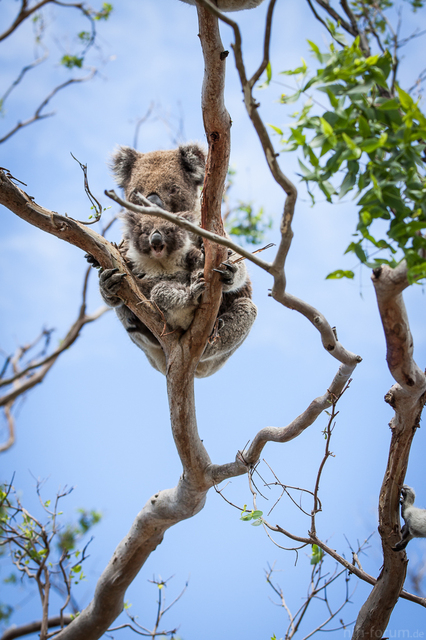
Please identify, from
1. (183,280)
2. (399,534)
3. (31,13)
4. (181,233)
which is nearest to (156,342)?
(183,280)

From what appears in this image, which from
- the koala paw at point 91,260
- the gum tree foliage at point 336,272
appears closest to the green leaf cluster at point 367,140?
the gum tree foliage at point 336,272

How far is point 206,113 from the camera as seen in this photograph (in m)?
2.52

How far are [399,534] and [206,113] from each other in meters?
2.33

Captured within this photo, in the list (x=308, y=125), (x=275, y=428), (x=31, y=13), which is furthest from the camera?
(x=31, y=13)

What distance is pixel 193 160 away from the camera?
3787 millimetres

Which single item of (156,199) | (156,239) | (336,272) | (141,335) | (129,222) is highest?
(156,199)

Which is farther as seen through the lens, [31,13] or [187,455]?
[31,13]

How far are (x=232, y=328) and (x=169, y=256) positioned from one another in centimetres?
70

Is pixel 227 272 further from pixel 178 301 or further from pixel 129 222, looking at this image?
pixel 129 222

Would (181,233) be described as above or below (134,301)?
above

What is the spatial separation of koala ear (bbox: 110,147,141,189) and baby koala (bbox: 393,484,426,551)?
3.02 meters

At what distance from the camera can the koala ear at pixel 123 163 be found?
4.01m

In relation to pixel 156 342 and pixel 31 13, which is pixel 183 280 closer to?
pixel 156 342

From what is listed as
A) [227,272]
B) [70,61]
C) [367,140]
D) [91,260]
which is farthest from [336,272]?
[70,61]
